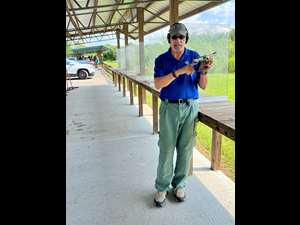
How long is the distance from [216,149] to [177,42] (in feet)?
4.95

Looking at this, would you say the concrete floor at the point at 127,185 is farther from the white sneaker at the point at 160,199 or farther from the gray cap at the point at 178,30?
the gray cap at the point at 178,30

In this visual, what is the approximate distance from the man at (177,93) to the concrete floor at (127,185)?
35 cm

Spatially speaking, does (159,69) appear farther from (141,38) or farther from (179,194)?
(141,38)

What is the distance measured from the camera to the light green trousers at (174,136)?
7.78 feet

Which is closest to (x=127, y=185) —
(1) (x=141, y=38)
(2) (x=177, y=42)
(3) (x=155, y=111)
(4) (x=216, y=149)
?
(4) (x=216, y=149)

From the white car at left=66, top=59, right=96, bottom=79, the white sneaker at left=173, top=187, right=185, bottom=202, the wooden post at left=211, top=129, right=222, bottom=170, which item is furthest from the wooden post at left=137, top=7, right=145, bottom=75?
the white car at left=66, top=59, right=96, bottom=79

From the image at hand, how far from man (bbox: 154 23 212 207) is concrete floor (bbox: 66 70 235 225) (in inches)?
13.8

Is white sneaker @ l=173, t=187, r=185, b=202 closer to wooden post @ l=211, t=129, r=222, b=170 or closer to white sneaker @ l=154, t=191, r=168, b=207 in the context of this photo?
white sneaker @ l=154, t=191, r=168, b=207
